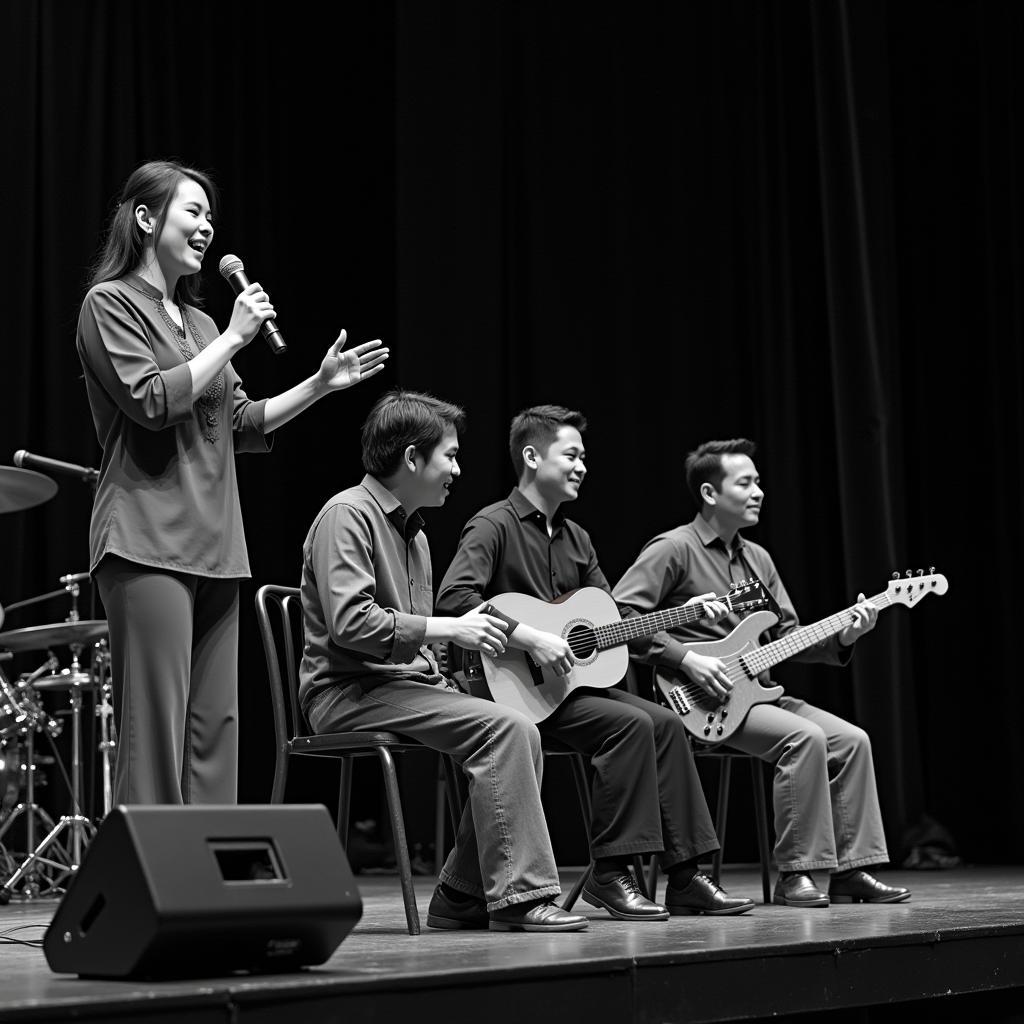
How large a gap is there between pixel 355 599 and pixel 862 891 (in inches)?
61.7

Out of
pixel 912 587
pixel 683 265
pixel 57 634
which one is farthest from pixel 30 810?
pixel 683 265

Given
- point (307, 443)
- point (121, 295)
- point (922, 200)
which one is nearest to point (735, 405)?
point (922, 200)

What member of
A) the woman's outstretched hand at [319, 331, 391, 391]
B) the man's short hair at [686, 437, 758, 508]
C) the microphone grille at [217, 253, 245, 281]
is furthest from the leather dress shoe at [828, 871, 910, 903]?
the microphone grille at [217, 253, 245, 281]

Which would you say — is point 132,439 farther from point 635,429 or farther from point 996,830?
point 996,830

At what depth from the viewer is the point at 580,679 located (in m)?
3.18

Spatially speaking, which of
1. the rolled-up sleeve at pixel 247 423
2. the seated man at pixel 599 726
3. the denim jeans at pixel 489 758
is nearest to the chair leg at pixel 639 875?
the seated man at pixel 599 726

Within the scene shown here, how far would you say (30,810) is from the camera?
4.32 m

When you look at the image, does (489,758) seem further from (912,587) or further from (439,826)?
(439,826)

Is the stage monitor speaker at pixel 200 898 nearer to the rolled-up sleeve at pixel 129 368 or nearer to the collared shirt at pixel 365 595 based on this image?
the rolled-up sleeve at pixel 129 368

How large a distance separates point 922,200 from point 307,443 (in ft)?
8.50

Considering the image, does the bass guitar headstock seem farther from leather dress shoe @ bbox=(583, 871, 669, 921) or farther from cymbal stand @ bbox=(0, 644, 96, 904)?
cymbal stand @ bbox=(0, 644, 96, 904)

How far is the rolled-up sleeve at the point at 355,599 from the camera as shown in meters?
2.72

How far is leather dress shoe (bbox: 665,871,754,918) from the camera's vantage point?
312 centimetres

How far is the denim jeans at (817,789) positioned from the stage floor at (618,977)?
11.4 inches
